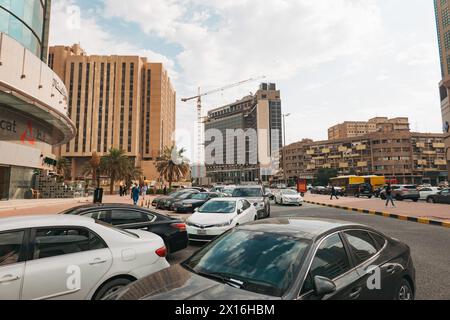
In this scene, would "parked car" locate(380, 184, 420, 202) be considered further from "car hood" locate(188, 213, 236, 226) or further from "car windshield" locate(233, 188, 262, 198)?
"car hood" locate(188, 213, 236, 226)

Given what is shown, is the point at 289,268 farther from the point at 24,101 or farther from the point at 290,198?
the point at 24,101

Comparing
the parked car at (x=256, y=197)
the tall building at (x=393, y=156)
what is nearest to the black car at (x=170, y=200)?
the parked car at (x=256, y=197)

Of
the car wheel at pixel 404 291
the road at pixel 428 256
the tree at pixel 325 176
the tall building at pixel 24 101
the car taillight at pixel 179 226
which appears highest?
the tall building at pixel 24 101

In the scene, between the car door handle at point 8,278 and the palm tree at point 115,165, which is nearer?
the car door handle at point 8,278

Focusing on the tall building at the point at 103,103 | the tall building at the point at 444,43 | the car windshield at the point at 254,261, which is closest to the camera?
the car windshield at the point at 254,261

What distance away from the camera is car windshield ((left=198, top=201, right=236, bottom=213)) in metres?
9.67

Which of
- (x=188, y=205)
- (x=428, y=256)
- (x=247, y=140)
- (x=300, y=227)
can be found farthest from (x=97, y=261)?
(x=247, y=140)

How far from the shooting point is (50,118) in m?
26.9

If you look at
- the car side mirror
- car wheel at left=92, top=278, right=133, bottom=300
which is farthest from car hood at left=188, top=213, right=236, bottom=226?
the car side mirror

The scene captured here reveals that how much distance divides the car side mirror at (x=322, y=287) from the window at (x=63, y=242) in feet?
9.27

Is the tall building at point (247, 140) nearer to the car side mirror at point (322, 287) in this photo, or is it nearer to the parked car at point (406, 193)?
the parked car at point (406, 193)

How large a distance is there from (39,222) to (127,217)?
9.60 ft

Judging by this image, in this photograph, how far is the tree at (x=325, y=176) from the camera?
8516 centimetres

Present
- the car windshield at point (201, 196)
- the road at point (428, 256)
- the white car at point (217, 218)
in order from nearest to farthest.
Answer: the road at point (428, 256)
the white car at point (217, 218)
the car windshield at point (201, 196)
